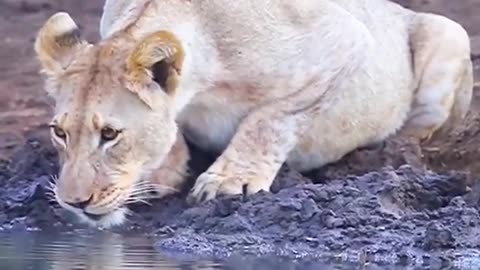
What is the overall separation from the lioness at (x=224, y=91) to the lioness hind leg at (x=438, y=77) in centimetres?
1

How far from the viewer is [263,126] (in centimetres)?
803

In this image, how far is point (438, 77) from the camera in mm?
9375

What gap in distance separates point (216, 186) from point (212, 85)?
1.48ft

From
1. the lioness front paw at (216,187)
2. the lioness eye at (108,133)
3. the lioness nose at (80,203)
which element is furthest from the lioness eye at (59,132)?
the lioness front paw at (216,187)

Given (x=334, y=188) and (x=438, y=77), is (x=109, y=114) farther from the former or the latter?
(x=438, y=77)

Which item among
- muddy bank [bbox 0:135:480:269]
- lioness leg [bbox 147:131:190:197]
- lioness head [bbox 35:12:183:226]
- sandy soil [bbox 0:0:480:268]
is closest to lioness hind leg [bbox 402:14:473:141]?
sandy soil [bbox 0:0:480:268]

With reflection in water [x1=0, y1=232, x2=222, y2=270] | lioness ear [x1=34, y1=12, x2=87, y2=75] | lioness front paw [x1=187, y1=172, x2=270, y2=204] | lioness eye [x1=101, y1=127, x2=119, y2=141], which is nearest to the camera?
reflection in water [x1=0, y1=232, x2=222, y2=270]

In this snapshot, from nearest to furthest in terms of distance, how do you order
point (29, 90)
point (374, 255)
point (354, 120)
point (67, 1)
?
point (374, 255) → point (354, 120) → point (29, 90) → point (67, 1)

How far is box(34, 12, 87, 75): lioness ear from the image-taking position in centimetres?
755

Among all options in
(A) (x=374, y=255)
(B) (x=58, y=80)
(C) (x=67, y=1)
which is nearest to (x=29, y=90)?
(C) (x=67, y=1)

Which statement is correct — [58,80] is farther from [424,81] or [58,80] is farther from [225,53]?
[424,81]

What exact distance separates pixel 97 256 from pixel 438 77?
312cm

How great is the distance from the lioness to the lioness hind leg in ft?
0.03

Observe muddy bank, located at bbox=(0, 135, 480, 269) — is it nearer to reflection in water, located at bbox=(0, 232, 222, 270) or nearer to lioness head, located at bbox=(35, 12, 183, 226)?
reflection in water, located at bbox=(0, 232, 222, 270)
